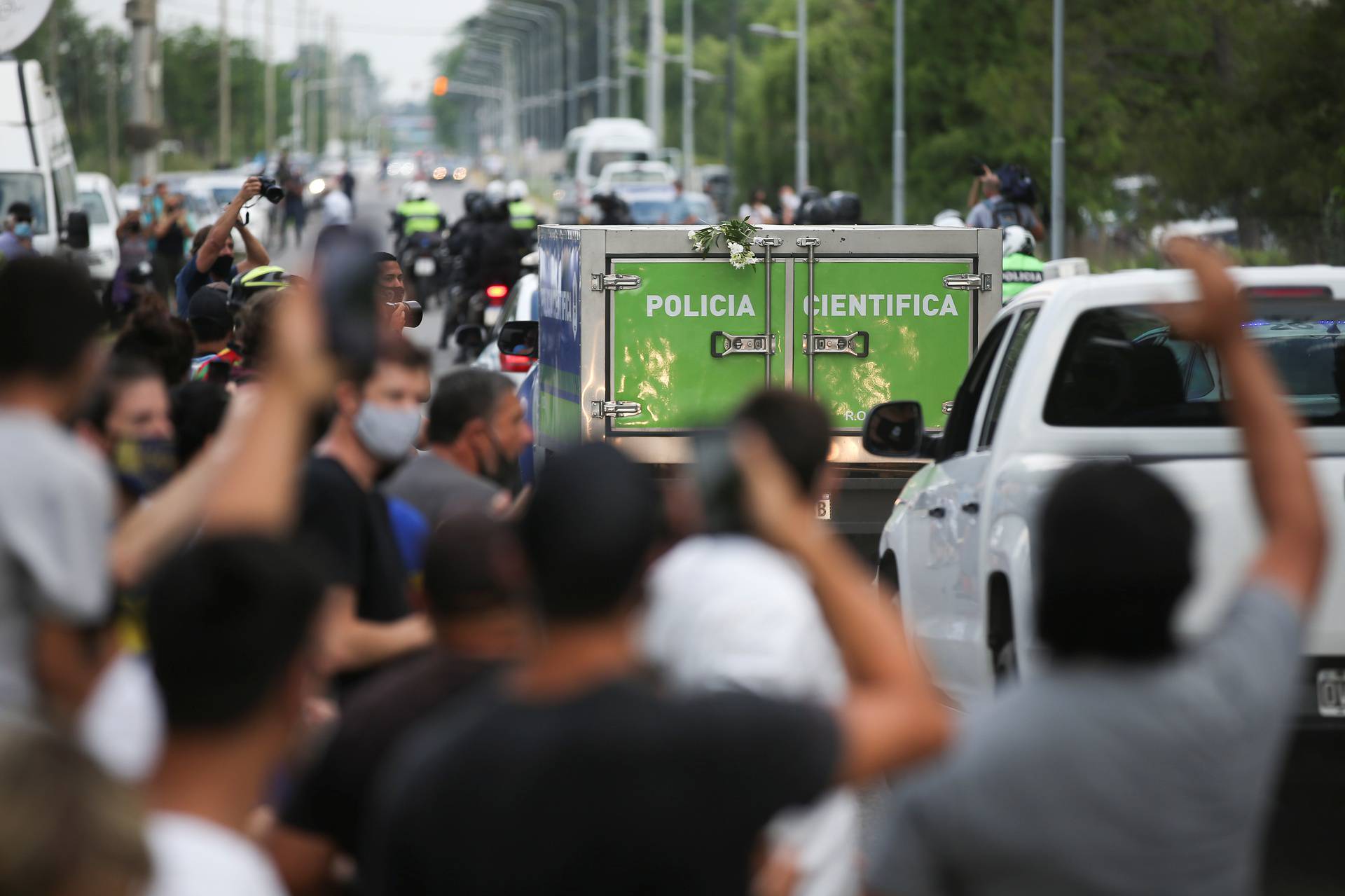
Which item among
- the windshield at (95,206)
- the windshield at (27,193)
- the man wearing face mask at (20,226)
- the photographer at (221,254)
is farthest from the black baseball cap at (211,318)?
the windshield at (95,206)

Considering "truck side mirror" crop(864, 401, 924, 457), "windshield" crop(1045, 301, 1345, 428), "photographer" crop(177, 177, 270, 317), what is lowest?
"truck side mirror" crop(864, 401, 924, 457)

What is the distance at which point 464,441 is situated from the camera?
5.47 m

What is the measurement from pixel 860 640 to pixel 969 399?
5.14 meters

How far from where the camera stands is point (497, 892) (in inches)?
108

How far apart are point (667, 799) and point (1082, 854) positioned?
636mm

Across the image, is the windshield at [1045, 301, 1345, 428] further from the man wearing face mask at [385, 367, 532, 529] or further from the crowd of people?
the crowd of people

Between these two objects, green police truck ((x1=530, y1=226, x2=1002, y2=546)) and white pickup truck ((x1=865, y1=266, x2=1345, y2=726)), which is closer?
white pickup truck ((x1=865, y1=266, x2=1345, y2=726))

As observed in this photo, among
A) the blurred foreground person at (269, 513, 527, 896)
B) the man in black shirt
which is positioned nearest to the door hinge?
the blurred foreground person at (269, 513, 527, 896)

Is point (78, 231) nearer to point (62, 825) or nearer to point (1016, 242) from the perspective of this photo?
point (1016, 242)

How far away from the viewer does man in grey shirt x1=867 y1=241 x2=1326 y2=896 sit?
10.0 ft

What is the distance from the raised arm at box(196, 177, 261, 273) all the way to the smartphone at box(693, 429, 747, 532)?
7.27 metres

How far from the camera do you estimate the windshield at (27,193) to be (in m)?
27.3

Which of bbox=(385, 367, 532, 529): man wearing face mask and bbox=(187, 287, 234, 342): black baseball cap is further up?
bbox=(187, 287, 234, 342): black baseball cap

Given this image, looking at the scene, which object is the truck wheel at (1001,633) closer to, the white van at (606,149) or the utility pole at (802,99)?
the utility pole at (802,99)
